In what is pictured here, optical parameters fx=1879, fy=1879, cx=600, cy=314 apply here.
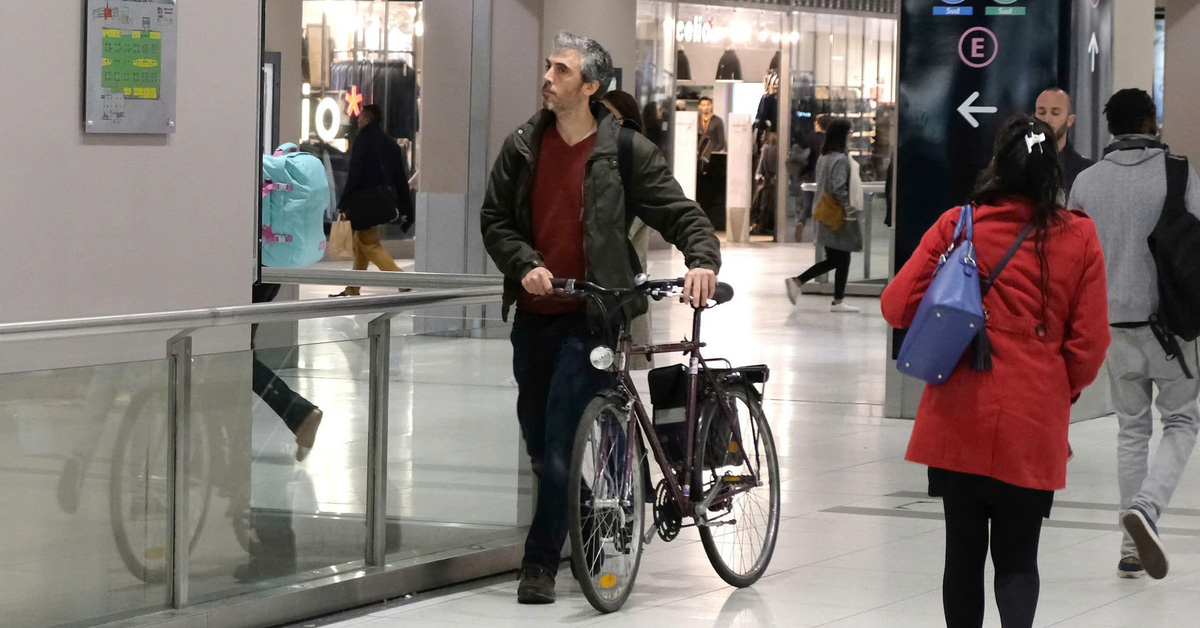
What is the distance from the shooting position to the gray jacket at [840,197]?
60.9 feet

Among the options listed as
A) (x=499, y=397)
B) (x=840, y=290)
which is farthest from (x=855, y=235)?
(x=499, y=397)

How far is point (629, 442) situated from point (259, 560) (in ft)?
3.73

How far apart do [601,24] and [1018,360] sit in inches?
416

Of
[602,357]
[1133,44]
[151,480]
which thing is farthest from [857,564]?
[1133,44]

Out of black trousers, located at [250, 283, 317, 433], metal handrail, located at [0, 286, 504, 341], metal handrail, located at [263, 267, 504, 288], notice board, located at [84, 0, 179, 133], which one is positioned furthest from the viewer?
metal handrail, located at [263, 267, 504, 288]

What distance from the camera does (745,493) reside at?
240 inches

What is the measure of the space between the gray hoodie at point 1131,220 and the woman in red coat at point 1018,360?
80.4 inches

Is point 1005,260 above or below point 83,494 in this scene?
above

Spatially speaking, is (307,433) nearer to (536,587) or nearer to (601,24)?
(536,587)

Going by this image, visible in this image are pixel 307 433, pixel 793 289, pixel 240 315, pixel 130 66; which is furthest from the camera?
pixel 793 289

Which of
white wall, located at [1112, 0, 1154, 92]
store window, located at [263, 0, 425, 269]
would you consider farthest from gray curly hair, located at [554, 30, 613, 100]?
store window, located at [263, 0, 425, 269]

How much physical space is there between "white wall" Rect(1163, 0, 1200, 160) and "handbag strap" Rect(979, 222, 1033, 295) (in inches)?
379

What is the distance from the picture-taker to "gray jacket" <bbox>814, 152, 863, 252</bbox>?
1856 centimetres

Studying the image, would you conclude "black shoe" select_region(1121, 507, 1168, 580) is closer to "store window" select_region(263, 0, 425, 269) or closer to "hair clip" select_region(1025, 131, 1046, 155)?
"hair clip" select_region(1025, 131, 1046, 155)
